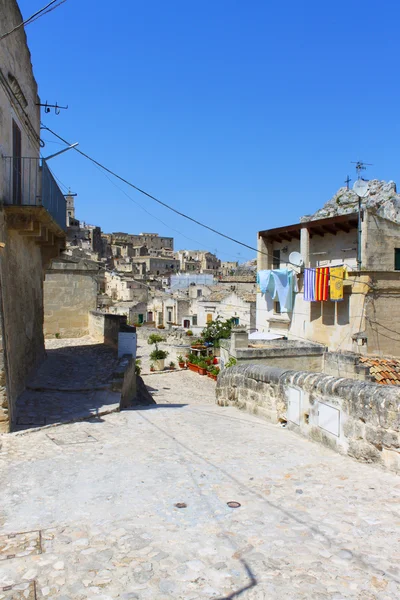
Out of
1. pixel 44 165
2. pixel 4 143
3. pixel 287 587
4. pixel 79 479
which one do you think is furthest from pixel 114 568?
pixel 44 165

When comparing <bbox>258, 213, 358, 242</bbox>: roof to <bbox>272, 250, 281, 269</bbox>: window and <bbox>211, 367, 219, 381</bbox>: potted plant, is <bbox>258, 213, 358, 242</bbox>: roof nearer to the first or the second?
<bbox>272, 250, 281, 269</bbox>: window

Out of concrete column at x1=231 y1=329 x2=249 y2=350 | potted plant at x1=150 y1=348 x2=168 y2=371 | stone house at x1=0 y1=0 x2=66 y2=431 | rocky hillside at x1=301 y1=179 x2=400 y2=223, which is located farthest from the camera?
rocky hillside at x1=301 y1=179 x2=400 y2=223

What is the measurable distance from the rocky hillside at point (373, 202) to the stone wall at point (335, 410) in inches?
1653

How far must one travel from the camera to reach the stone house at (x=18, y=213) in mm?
8453

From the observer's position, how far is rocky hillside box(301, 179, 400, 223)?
52.7 meters

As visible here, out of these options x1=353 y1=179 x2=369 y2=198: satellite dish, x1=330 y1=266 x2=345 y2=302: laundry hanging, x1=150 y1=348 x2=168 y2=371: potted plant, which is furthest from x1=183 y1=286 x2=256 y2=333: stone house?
x1=353 y1=179 x2=369 y2=198: satellite dish

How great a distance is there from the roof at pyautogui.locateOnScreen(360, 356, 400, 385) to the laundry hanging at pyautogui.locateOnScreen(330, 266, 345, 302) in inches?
313

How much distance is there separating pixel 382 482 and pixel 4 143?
817 cm

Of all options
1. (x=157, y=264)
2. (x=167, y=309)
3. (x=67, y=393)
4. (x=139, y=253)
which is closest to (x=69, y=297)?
(x=67, y=393)

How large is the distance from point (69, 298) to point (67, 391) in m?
10.1

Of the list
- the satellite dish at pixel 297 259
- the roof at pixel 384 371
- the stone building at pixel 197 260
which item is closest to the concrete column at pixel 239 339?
the roof at pixel 384 371

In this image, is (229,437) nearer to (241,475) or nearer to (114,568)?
(241,475)

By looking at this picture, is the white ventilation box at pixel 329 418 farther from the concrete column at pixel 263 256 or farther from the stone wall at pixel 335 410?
the concrete column at pixel 263 256

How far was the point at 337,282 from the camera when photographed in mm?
22328
